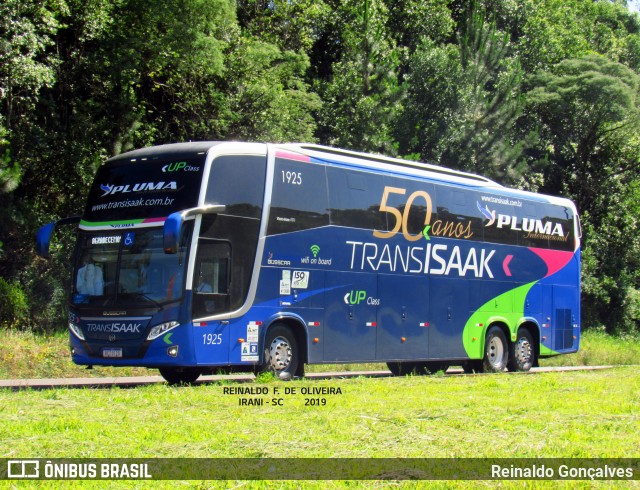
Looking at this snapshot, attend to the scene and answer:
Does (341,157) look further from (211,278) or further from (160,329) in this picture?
(160,329)

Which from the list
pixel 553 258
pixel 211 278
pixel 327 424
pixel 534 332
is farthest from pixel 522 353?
pixel 327 424

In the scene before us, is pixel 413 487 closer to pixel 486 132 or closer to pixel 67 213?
pixel 67 213

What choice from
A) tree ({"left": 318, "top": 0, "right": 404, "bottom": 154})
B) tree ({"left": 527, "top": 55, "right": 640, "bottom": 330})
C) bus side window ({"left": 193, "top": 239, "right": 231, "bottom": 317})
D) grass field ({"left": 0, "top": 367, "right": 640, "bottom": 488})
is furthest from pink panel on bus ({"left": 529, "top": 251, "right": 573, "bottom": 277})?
tree ({"left": 527, "top": 55, "right": 640, "bottom": 330})

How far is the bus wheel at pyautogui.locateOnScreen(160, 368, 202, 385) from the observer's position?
15727 millimetres

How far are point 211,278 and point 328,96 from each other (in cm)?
2067

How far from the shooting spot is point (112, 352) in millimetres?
14836

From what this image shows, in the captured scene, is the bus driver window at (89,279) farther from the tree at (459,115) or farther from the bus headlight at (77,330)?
the tree at (459,115)

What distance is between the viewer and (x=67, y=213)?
25078 millimetres

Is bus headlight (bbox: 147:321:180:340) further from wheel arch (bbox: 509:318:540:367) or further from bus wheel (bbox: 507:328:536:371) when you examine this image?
wheel arch (bbox: 509:318:540:367)

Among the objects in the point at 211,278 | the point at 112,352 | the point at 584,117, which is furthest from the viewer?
the point at 584,117

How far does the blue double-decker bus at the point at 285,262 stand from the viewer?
48.4 feet

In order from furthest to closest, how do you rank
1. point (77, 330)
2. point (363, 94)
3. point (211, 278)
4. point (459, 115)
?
point (459, 115) < point (363, 94) < point (77, 330) < point (211, 278)

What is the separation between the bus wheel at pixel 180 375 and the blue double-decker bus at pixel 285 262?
Answer: 4 cm

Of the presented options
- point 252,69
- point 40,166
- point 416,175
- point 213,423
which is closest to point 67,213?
point 40,166
